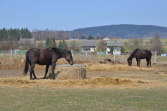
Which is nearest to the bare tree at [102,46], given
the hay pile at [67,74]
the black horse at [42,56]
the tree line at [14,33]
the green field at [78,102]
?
the tree line at [14,33]

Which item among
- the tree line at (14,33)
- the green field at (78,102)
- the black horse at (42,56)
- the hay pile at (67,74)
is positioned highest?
the tree line at (14,33)

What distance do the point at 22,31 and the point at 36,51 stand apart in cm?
16322

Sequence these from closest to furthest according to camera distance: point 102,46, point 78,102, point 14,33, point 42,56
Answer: point 78,102 → point 42,56 → point 102,46 → point 14,33

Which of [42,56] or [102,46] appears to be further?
[102,46]

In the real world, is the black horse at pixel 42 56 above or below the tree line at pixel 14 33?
below

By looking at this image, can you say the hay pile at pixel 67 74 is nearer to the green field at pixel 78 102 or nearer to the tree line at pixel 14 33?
the green field at pixel 78 102

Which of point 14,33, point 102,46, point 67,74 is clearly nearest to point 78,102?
point 67,74

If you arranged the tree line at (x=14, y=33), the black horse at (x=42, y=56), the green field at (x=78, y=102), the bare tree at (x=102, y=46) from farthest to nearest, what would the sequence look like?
the tree line at (x=14, y=33), the bare tree at (x=102, y=46), the black horse at (x=42, y=56), the green field at (x=78, y=102)

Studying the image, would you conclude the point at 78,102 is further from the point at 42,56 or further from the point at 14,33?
the point at 14,33

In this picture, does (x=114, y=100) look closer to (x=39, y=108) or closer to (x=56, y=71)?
(x=39, y=108)

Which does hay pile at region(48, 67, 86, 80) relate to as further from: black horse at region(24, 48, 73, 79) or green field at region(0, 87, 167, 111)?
green field at region(0, 87, 167, 111)

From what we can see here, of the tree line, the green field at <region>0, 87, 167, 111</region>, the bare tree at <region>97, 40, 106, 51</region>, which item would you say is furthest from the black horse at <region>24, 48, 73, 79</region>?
the tree line

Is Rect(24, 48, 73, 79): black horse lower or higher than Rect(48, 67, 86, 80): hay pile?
higher

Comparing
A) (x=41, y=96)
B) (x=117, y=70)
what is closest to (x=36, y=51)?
(x=41, y=96)
